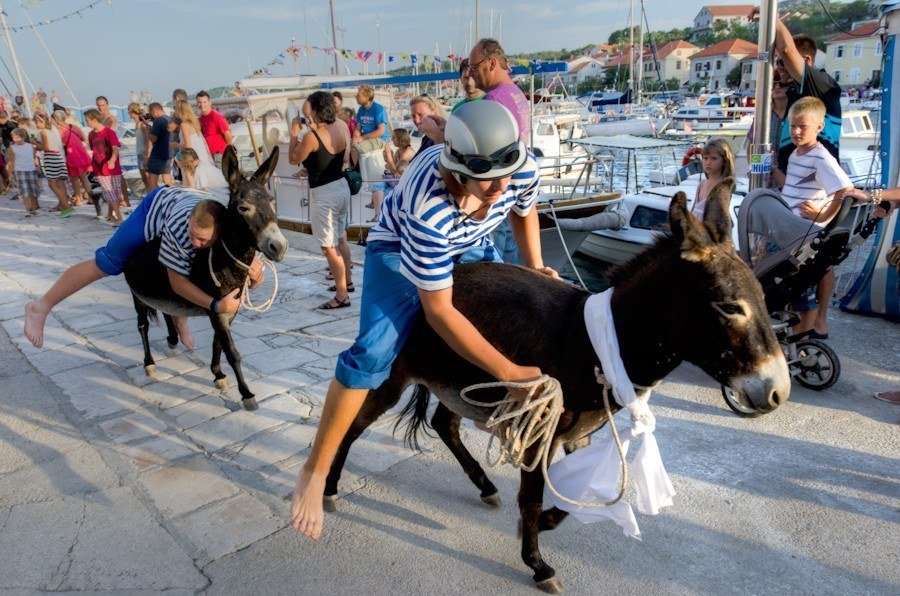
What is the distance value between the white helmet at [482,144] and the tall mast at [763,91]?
4.47m

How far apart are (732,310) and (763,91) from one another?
4621mm

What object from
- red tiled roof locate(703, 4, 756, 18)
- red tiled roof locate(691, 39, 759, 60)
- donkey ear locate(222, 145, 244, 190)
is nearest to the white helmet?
donkey ear locate(222, 145, 244, 190)

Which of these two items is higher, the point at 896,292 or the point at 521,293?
the point at 521,293

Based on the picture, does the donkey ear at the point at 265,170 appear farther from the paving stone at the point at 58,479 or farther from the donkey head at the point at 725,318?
the donkey head at the point at 725,318

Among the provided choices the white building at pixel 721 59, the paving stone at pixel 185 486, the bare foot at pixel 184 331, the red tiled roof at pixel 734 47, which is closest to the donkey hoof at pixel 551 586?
the paving stone at pixel 185 486

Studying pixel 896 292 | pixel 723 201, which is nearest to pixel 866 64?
pixel 896 292

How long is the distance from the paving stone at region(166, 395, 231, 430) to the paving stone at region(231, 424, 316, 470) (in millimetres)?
572

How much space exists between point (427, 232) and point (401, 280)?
0.43 m

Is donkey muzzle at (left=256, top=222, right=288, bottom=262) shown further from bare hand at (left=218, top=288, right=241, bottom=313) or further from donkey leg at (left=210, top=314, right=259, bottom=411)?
donkey leg at (left=210, top=314, right=259, bottom=411)

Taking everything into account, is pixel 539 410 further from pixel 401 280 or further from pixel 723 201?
pixel 723 201

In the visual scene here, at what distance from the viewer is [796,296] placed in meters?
4.34

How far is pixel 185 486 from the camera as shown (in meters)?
3.36

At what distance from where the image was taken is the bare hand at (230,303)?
4.30 m

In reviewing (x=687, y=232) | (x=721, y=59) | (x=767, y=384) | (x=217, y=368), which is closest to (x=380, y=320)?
(x=687, y=232)
